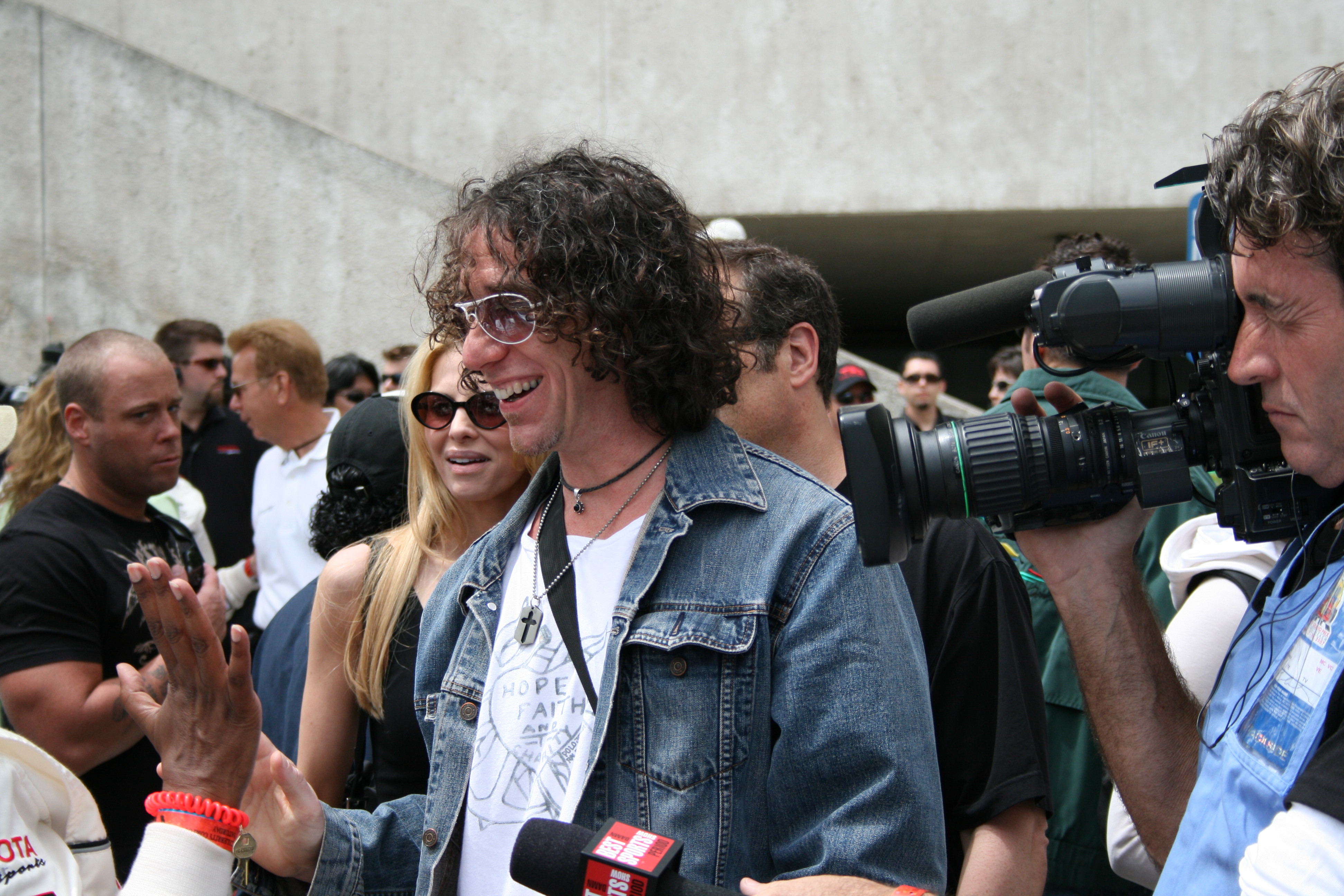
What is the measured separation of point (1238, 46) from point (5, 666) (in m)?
9.61

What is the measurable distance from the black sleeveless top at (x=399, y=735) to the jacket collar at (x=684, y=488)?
1.44ft

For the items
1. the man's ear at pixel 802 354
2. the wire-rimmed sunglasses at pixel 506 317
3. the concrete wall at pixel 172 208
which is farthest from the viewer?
the concrete wall at pixel 172 208

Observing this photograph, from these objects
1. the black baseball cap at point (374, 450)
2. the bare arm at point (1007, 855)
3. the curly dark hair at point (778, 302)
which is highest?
the curly dark hair at point (778, 302)

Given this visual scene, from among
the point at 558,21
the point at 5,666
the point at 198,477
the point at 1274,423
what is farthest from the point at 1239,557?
the point at 558,21

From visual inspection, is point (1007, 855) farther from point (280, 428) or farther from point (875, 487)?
point (280, 428)

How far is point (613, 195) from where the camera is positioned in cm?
165

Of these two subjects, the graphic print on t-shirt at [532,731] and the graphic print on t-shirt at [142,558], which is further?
the graphic print on t-shirt at [142,558]

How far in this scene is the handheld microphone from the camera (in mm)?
1092

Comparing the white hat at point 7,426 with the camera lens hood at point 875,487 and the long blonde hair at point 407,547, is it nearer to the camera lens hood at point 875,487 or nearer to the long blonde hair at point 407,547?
the long blonde hair at point 407,547

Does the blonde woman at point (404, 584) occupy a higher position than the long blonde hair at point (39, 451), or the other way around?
the long blonde hair at point (39, 451)

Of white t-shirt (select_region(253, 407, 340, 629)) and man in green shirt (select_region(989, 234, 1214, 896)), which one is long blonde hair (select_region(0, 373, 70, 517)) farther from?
man in green shirt (select_region(989, 234, 1214, 896))

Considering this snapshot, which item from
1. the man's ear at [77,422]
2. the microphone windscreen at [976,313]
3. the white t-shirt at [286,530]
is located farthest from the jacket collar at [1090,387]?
the man's ear at [77,422]

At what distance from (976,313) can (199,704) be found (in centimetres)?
129

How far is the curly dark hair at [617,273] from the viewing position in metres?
1.60
